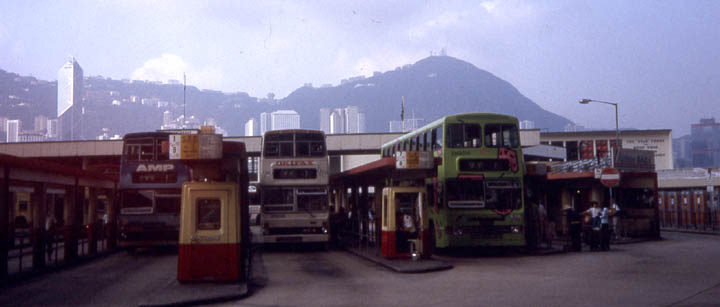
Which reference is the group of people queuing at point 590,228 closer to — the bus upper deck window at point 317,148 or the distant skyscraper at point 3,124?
the bus upper deck window at point 317,148

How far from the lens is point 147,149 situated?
69.3 ft

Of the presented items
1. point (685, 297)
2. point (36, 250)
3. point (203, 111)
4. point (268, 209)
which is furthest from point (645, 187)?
point (203, 111)

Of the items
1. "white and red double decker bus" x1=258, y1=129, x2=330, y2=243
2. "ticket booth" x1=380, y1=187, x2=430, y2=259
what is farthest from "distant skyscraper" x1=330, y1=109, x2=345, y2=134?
"ticket booth" x1=380, y1=187, x2=430, y2=259

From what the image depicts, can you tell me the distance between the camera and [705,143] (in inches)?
7136

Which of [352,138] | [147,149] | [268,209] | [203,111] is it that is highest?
[203,111]

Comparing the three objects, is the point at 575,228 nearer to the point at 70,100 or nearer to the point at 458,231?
the point at 458,231

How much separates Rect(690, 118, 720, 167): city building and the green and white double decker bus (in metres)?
169

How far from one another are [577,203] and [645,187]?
3199 millimetres

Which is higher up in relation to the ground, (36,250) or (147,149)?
(147,149)

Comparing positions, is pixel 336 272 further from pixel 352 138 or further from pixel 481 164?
pixel 352 138

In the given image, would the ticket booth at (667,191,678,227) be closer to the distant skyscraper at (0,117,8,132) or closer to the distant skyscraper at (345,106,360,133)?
the distant skyscraper at (0,117,8,132)

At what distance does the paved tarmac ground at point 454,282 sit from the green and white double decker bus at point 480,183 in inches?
29.9

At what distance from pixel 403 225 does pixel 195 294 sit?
8037 millimetres

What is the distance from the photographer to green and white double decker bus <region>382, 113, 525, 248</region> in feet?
61.3
